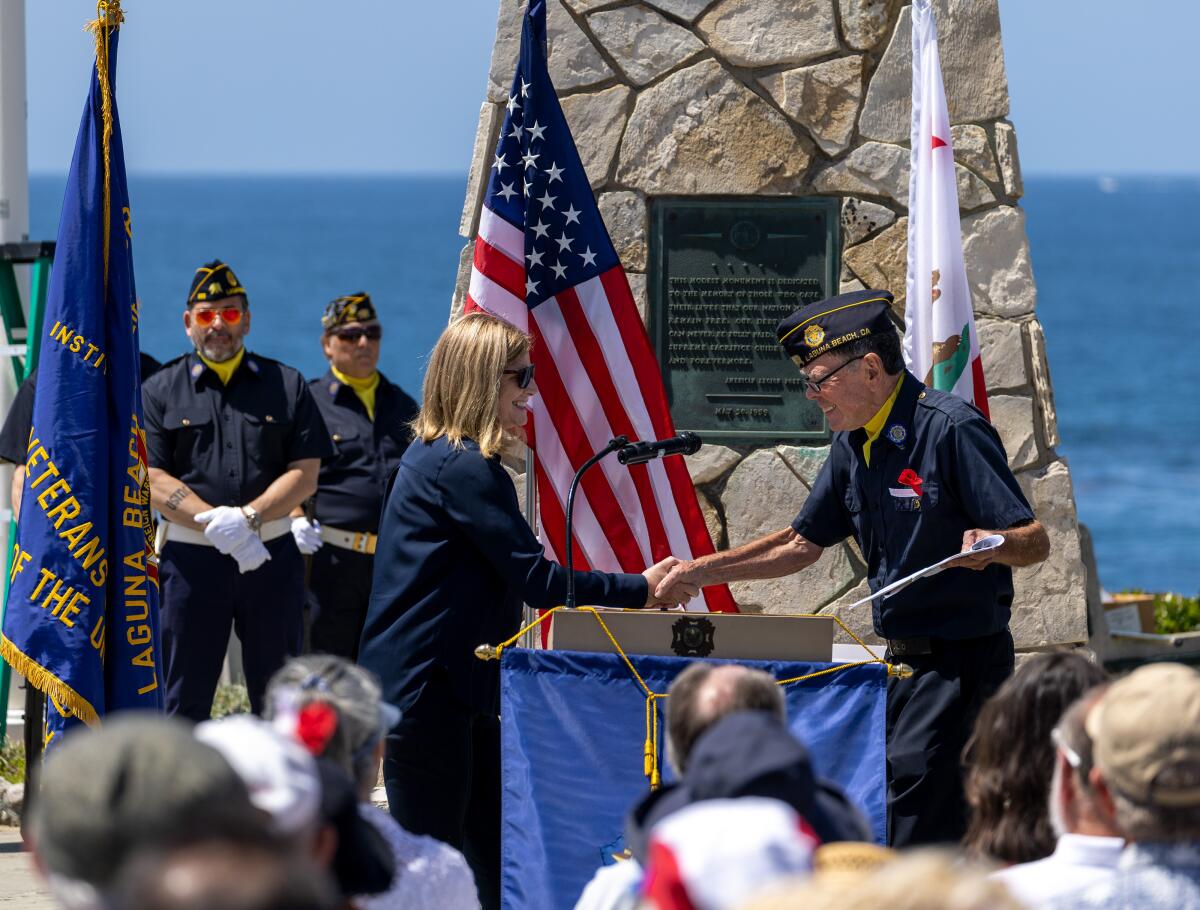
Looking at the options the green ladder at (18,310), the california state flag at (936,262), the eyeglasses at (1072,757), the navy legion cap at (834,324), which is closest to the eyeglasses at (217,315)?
the green ladder at (18,310)

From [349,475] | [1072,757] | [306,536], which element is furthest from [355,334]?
[1072,757]

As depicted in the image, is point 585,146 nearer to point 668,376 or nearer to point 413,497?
point 668,376

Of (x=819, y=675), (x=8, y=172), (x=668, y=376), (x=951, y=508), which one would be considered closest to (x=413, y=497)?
(x=819, y=675)

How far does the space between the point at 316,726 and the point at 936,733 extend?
207 cm

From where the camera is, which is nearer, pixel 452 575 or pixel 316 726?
pixel 316 726

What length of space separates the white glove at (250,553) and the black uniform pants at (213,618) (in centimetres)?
9

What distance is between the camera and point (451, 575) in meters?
4.35

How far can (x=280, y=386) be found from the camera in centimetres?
679

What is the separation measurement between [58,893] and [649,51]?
5.24 meters

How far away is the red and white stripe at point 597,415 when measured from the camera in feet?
19.5

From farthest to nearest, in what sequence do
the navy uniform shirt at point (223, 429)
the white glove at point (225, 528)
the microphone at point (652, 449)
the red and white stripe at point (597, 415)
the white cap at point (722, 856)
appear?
the navy uniform shirt at point (223, 429) → the white glove at point (225, 528) → the red and white stripe at point (597, 415) → the microphone at point (652, 449) → the white cap at point (722, 856)

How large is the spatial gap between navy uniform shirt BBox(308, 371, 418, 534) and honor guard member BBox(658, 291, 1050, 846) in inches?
122

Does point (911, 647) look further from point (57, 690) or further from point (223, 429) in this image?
point (223, 429)

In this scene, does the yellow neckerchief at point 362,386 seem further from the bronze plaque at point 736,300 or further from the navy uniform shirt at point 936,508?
the navy uniform shirt at point 936,508
